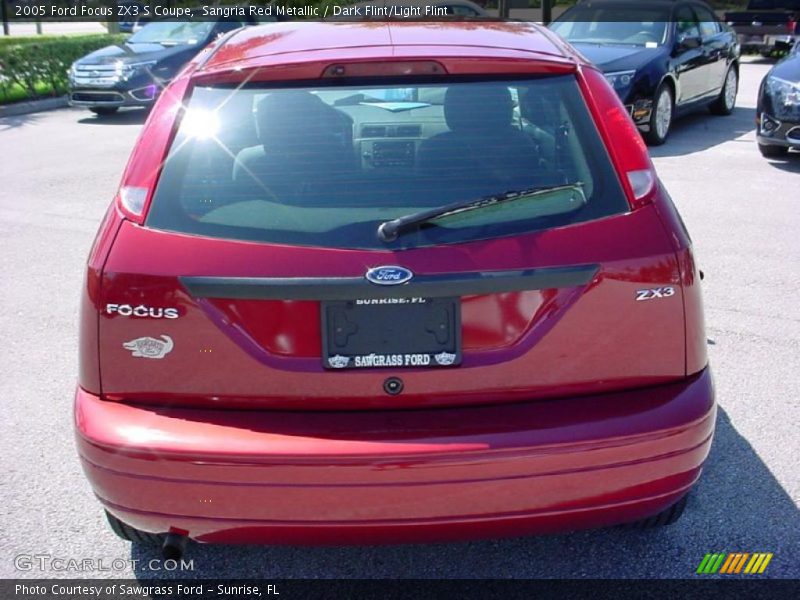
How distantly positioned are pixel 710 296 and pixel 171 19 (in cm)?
1336

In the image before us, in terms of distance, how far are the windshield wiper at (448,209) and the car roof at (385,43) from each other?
0.47 meters

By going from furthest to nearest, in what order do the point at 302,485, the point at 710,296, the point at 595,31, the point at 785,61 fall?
1. the point at 595,31
2. the point at 785,61
3. the point at 710,296
4. the point at 302,485

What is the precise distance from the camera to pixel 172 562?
126 inches

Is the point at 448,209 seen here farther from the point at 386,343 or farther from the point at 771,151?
the point at 771,151

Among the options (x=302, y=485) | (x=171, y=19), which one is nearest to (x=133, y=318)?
(x=302, y=485)

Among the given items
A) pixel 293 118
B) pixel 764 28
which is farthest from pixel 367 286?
pixel 764 28

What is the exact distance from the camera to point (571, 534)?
3336 mm

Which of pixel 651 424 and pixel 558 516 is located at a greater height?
pixel 651 424

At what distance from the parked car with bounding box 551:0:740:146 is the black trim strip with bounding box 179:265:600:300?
8551 mm

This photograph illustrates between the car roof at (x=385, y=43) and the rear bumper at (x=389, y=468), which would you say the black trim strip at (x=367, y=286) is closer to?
the rear bumper at (x=389, y=468)

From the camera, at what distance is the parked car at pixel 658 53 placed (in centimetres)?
1087

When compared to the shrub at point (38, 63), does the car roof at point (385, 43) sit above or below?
above

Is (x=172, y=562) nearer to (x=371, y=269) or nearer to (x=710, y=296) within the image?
(x=371, y=269)

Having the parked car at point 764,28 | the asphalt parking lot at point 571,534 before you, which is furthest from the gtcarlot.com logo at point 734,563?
the parked car at point 764,28
